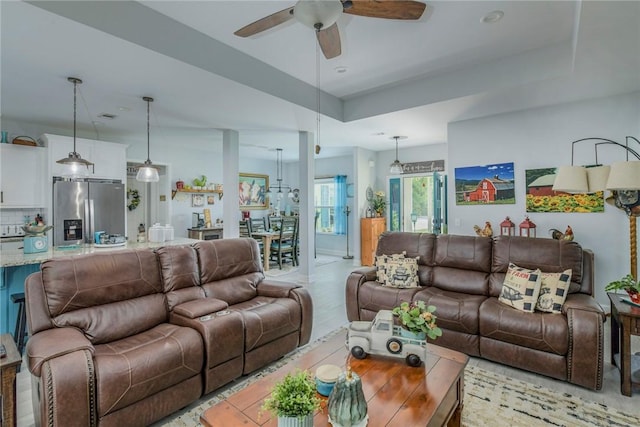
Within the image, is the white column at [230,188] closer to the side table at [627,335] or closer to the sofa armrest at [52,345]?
the sofa armrest at [52,345]

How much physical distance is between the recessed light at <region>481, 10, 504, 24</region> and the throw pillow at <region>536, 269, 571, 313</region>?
2.30 m

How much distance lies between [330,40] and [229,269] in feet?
7.45

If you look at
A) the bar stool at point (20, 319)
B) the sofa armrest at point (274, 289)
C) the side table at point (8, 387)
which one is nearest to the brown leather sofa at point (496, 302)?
the sofa armrest at point (274, 289)

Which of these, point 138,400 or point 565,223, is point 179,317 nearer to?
point 138,400

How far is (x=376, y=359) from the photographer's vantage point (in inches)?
77.9

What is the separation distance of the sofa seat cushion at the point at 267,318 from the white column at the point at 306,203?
2644mm

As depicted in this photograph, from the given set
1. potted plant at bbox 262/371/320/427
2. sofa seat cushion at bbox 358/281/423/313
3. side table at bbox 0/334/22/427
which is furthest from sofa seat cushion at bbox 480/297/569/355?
side table at bbox 0/334/22/427

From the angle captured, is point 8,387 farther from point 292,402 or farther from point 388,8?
point 388,8

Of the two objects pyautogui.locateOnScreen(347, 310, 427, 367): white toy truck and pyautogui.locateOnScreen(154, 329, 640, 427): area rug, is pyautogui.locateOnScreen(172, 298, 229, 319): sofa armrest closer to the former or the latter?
pyautogui.locateOnScreen(154, 329, 640, 427): area rug

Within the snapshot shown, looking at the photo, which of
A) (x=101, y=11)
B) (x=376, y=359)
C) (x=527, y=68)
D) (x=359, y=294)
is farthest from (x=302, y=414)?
(x=527, y=68)

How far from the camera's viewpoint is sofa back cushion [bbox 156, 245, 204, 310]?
2.71 metres

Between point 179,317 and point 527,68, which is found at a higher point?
point 527,68

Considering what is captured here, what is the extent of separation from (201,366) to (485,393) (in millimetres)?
2091

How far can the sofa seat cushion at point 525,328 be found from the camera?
7.97 feet
